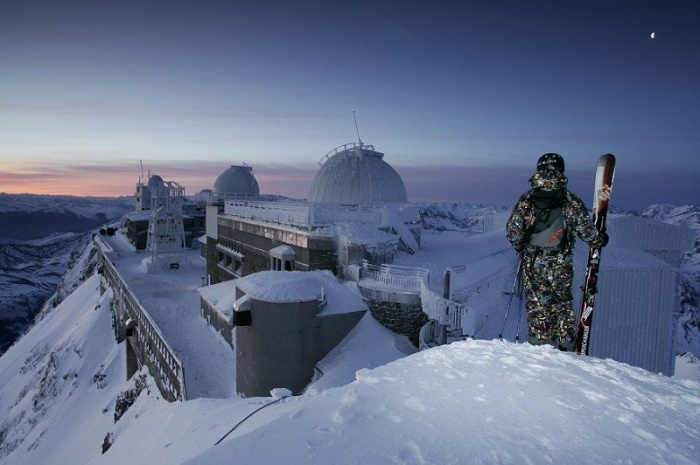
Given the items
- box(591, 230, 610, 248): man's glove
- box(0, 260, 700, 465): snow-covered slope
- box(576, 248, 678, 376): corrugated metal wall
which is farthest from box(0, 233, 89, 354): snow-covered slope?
box(591, 230, 610, 248): man's glove

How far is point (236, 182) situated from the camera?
142 feet

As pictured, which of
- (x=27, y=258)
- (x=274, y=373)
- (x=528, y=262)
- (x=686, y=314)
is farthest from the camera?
(x=27, y=258)

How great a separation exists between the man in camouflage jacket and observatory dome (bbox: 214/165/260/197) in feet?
132

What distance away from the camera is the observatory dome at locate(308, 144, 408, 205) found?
2112cm

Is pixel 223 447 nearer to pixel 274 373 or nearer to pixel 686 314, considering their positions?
pixel 274 373

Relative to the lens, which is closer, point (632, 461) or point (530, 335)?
point (632, 461)

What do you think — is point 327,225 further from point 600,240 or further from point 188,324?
point 600,240

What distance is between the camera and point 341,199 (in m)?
21.2

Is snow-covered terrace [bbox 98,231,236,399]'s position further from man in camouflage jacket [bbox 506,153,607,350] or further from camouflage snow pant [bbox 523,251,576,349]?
man in camouflage jacket [bbox 506,153,607,350]

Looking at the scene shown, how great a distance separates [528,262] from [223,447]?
174 inches

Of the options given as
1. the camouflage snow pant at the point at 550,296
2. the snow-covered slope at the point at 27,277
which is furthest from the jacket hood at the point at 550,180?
the snow-covered slope at the point at 27,277

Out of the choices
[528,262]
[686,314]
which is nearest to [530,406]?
[528,262]

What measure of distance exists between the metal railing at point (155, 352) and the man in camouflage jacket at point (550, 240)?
12.2m

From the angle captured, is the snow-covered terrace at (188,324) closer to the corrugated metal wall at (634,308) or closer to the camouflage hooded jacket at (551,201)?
the camouflage hooded jacket at (551,201)
